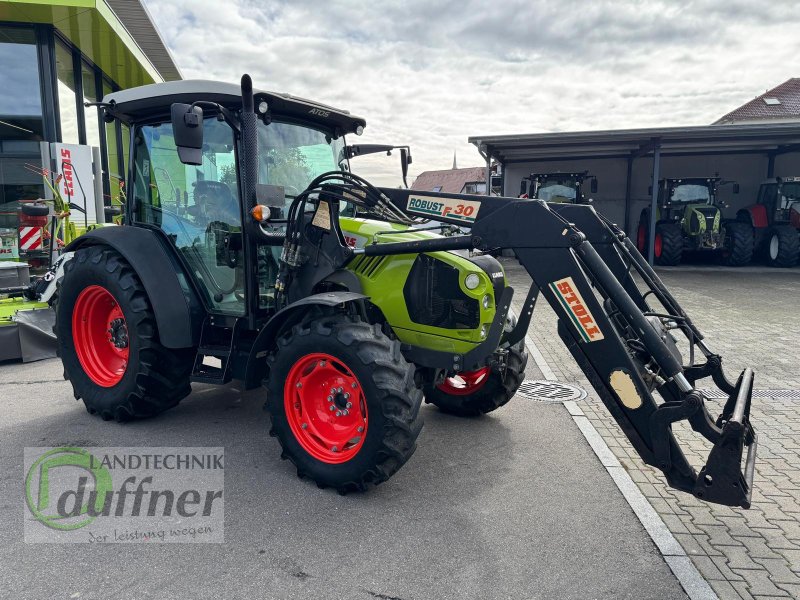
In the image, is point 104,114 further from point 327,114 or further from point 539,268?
point 539,268

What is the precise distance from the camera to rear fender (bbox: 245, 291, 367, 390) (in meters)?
3.44

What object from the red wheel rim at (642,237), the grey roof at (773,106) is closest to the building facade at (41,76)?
the red wheel rim at (642,237)

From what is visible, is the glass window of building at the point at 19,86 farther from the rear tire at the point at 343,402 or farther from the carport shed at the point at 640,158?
the rear tire at the point at 343,402

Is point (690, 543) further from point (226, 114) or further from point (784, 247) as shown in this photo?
point (784, 247)

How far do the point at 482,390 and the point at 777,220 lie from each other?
1708cm

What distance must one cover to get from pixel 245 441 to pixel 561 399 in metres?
2.84

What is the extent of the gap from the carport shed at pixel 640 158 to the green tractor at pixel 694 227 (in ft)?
2.52

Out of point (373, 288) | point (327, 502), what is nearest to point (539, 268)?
point (373, 288)

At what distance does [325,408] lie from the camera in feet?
12.0

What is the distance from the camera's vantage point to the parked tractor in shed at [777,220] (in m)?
16.4

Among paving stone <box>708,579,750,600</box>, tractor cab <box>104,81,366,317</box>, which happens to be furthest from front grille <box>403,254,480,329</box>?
paving stone <box>708,579,750,600</box>

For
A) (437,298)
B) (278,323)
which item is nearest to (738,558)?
(437,298)

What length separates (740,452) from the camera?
2.62m

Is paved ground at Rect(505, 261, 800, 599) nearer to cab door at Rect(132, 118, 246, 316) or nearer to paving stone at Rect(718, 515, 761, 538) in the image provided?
paving stone at Rect(718, 515, 761, 538)
